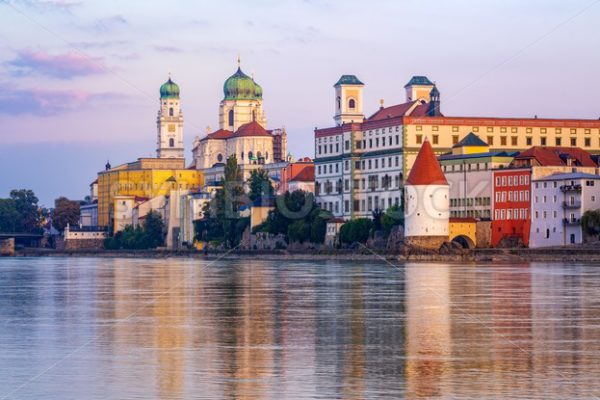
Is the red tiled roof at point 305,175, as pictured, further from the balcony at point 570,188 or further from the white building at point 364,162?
the balcony at point 570,188

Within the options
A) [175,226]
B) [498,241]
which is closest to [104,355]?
[498,241]

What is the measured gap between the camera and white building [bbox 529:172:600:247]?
3551 inches

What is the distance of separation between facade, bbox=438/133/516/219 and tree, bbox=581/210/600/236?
1395cm

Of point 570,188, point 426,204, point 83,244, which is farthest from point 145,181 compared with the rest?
point 570,188

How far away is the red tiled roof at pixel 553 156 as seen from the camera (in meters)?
97.4

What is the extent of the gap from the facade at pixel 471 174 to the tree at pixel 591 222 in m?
13.9

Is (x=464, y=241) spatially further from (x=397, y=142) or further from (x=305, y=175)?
(x=305, y=175)

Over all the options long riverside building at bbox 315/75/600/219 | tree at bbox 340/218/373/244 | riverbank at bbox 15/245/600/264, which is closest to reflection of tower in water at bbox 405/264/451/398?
riverbank at bbox 15/245/600/264

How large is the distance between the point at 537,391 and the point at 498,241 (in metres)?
80.3

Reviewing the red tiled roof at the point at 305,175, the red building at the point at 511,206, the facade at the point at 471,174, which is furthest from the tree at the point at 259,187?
the red building at the point at 511,206

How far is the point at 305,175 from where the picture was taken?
13612 centimetres

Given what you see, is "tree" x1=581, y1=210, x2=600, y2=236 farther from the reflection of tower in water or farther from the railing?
the reflection of tower in water

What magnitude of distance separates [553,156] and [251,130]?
8896 cm

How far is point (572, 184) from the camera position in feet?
299
